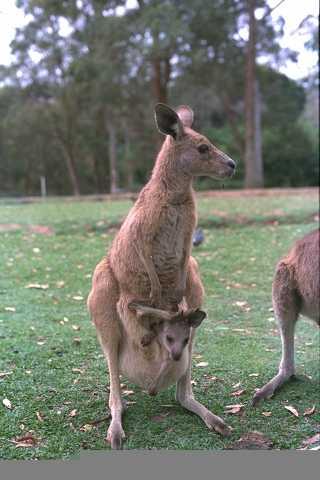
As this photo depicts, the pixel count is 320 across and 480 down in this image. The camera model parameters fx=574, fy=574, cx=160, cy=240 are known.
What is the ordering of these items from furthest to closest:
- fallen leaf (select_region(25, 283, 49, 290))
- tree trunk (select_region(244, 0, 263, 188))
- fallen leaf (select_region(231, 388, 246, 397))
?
tree trunk (select_region(244, 0, 263, 188))
fallen leaf (select_region(25, 283, 49, 290))
fallen leaf (select_region(231, 388, 246, 397))

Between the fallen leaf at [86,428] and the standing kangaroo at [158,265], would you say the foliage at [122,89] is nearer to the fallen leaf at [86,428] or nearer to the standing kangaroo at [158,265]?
the standing kangaroo at [158,265]

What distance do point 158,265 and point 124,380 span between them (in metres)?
0.90

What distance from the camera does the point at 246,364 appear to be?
3039 millimetres

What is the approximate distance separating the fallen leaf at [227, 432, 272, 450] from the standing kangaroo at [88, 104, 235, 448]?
8 cm

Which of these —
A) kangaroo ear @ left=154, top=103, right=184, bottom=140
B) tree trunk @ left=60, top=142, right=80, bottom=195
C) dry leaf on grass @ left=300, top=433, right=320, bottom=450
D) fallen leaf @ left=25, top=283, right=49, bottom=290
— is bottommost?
dry leaf on grass @ left=300, top=433, right=320, bottom=450

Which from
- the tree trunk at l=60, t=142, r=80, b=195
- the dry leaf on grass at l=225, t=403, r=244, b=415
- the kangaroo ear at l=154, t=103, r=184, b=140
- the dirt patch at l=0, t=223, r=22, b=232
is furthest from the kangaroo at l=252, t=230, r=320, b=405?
the tree trunk at l=60, t=142, r=80, b=195

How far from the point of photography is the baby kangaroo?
7.03ft

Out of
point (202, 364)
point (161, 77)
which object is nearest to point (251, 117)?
point (161, 77)

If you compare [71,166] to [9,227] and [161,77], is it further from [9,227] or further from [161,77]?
[9,227]

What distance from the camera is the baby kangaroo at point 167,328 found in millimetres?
2143

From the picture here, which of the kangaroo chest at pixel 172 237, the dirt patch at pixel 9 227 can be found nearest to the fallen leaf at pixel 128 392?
the kangaroo chest at pixel 172 237

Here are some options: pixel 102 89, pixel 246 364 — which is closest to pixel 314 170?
pixel 102 89

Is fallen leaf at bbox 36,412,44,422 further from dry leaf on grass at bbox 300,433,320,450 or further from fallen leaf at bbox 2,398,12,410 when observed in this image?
dry leaf on grass at bbox 300,433,320,450

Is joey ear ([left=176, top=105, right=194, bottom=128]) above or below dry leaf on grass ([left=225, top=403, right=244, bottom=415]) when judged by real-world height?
above
